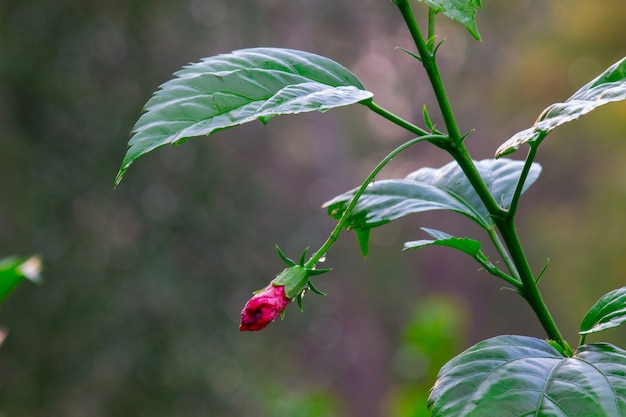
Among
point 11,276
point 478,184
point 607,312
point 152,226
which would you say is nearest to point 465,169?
point 478,184

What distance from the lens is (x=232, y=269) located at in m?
4.14

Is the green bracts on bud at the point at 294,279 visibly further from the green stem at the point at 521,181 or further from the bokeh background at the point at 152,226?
the bokeh background at the point at 152,226

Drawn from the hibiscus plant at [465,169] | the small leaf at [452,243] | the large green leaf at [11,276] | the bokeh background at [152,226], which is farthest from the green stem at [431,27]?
the bokeh background at [152,226]

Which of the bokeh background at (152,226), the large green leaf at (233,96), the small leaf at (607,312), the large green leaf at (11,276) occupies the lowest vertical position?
the bokeh background at (152,226)

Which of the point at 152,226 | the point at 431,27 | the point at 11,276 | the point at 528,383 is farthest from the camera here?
the point at 152,226

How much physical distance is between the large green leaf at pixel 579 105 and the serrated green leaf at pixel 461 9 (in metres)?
0.06

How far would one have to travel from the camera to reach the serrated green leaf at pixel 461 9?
46cm

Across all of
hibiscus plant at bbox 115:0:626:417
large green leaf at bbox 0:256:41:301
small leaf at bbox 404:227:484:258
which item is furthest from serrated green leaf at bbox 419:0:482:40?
large green leaf at bbox 0:256:41:301

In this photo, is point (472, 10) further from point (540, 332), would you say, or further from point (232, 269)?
point (540, 332)

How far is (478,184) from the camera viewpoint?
507 millimetres

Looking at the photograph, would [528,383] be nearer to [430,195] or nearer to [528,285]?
[528,285]

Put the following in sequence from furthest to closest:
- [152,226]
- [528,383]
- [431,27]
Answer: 1. [152,226]
2. [431,27]
3. [528,383]

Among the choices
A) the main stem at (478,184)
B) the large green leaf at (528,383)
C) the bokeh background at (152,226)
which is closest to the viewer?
the large green leaf at (528,383)

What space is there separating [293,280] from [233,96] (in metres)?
0.11
